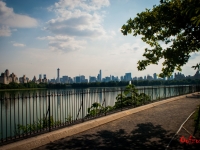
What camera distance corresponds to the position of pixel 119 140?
20.4 feet

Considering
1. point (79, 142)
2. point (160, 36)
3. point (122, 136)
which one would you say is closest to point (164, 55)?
point (160, 36)

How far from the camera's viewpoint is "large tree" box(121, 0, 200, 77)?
7.12 metres

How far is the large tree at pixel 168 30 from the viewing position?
23.4ft

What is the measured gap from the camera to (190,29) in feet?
23.6

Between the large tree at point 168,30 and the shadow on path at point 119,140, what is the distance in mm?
3370

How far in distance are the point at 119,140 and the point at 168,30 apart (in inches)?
212

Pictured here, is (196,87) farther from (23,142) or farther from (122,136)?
(23,142)

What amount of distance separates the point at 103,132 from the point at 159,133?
91.8 inches

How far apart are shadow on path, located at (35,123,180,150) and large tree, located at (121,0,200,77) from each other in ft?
11.1

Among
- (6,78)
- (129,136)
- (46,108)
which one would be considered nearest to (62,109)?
(46,108)
